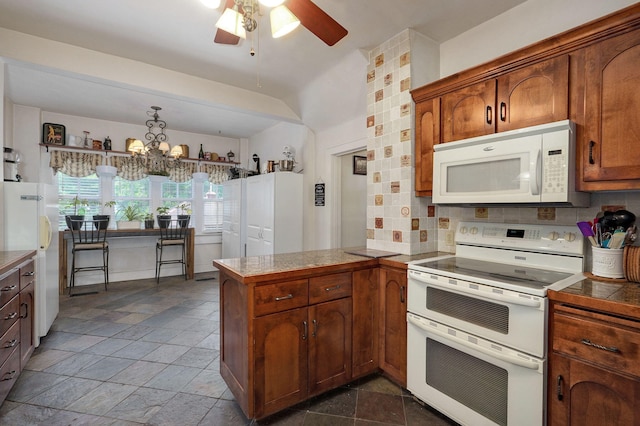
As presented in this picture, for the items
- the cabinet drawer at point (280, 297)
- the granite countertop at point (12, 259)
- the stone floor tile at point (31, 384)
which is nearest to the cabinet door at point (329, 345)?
the cabinet drawer at point (280, 297)

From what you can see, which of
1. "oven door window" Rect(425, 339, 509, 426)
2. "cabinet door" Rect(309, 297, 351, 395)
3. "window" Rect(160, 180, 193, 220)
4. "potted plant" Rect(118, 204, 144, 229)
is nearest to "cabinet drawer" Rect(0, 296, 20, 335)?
"cabinet door" Rect(309, 297, 351, 395)

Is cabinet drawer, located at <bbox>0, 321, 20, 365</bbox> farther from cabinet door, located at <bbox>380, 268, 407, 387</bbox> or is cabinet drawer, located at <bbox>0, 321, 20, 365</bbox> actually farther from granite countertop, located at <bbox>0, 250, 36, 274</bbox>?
cabinet door, located at <bbox>380, 268, 407, 387</bbox>

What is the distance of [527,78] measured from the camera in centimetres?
175

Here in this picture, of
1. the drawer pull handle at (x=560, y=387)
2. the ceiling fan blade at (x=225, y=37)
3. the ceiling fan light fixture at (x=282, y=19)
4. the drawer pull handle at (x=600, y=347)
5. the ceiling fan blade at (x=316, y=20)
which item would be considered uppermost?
the ceiling fan blade at (x=225, y=37)

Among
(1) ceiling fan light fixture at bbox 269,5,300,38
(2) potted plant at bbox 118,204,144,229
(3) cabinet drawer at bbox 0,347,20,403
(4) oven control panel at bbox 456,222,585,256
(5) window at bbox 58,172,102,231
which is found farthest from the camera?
(2) potted plant at bbox 118,204,144,229

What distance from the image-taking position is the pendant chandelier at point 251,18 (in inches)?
55.1

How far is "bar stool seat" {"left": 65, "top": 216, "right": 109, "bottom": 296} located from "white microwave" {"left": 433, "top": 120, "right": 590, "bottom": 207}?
481cm

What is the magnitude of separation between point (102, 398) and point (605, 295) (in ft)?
9.44

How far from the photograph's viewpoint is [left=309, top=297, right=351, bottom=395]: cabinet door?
190 cm

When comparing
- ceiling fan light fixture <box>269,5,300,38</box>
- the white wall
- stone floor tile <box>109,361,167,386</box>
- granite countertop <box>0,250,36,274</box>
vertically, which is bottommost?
stone floor tile <box>109,361,167,386</box>

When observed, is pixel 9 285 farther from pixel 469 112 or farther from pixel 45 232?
pixel 469 112

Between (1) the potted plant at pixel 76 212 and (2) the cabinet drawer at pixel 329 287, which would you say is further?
(1) the potted plant at pixel 76 212

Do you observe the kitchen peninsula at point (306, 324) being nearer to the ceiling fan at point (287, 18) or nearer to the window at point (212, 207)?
the ceiling fan at point (287, 18)

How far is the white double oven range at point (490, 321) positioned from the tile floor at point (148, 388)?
26cm
